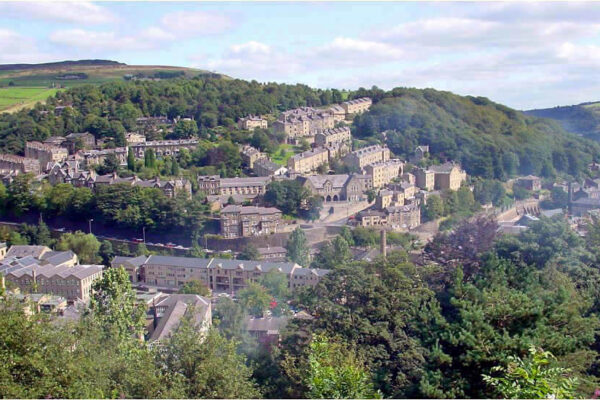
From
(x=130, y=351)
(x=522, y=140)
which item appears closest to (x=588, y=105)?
(x=522, y=140)

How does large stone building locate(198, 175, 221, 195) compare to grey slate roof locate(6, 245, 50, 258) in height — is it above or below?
above

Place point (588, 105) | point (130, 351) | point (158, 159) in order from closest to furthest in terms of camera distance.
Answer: point (130, 351) < point (158, 159) < point (588, 105)

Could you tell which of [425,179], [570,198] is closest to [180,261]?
[425,179]

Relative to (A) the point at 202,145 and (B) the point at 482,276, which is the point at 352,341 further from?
(A) the point at 202,145

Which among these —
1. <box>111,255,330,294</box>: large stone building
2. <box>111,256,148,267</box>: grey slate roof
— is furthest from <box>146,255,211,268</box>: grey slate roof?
<box>111,256,148,267</box>: grey slate roof

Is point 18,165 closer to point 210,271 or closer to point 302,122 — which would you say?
point 302,122

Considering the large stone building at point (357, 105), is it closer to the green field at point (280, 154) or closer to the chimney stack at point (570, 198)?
the green field at point (280, 154)

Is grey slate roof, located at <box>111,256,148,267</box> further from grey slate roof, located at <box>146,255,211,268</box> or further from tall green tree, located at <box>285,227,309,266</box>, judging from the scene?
tall green tree, located at <box>285,227,309,266</box>
